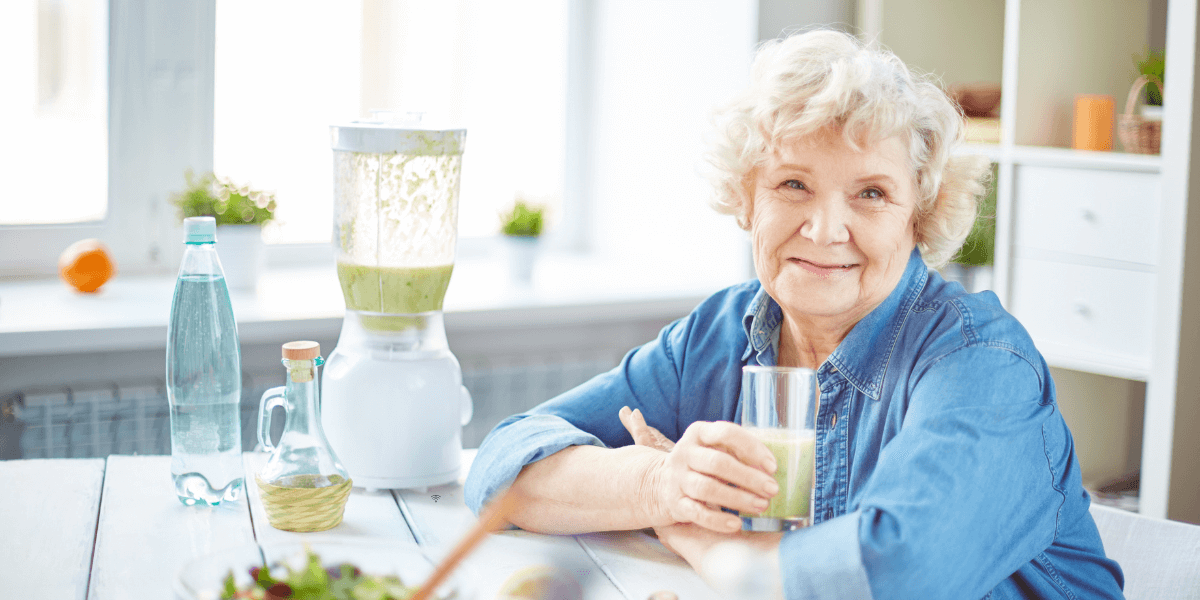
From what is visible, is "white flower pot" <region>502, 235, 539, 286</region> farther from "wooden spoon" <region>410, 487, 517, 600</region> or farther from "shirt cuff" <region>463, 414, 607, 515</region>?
"wooden spoon" <region>410, 487, 517, 600</region>

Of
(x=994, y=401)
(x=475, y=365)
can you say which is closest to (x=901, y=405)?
(x=994, y=401)

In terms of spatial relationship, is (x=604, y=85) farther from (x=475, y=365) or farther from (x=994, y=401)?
(x=994, y=401)

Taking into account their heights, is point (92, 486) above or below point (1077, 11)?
below

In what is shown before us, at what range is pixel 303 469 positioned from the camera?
113cm

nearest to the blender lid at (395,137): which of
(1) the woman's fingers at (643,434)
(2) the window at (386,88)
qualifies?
(1) the woman's fingers at (643,434)

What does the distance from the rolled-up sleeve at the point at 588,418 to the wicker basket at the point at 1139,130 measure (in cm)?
126

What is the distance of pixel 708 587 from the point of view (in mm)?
1014

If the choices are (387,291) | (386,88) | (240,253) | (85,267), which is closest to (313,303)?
(240,253)

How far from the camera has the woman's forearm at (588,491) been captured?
1.09 metres

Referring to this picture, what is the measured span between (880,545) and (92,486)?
895 mm

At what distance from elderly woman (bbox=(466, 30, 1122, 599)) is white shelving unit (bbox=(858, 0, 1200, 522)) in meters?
0.96

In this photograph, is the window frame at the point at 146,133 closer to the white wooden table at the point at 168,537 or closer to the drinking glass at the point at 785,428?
the white wooden table at the point at 168,537

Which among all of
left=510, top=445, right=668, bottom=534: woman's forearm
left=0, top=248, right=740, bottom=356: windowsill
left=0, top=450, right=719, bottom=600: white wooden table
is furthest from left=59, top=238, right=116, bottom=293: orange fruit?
left=510, top=445, right=668, bottom=534: woman's forearm

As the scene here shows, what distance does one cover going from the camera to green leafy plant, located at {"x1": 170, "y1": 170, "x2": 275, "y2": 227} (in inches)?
91.6
